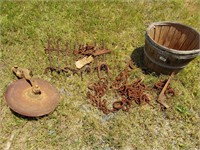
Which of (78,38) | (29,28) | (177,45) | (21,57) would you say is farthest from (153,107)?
(29,28)

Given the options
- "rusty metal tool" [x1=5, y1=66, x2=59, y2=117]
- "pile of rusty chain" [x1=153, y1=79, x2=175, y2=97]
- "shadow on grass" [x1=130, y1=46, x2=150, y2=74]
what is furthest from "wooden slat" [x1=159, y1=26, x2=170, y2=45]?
"rusty metal tool" [x1=5, y1=66, x2=59, y2=117]

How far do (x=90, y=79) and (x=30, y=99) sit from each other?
47.9 inches

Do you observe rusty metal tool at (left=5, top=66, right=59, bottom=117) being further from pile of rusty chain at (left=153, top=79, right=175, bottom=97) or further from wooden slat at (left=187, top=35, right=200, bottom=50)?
wooden slat at (left=187, top=35, right=200, bottom=50)

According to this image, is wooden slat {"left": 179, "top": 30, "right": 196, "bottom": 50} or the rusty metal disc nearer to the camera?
the rusty metal disc

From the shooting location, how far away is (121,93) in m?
5.03

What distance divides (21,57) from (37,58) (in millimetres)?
299

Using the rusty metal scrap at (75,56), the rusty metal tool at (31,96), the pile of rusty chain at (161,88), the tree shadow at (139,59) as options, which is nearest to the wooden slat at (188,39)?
the tree shadow at (139,59)

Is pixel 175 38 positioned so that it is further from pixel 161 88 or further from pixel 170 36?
pixel 161 88

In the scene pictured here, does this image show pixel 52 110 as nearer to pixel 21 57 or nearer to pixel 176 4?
pixel 21 57

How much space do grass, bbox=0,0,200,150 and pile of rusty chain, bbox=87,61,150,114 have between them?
0.11 meters

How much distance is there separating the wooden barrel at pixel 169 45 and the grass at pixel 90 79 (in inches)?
11.6

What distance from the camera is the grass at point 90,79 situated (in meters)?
4.36

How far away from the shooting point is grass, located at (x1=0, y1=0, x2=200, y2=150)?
436 centimetres

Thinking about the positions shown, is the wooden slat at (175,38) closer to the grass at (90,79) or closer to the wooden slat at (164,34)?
the wooden slat at (164,34)
